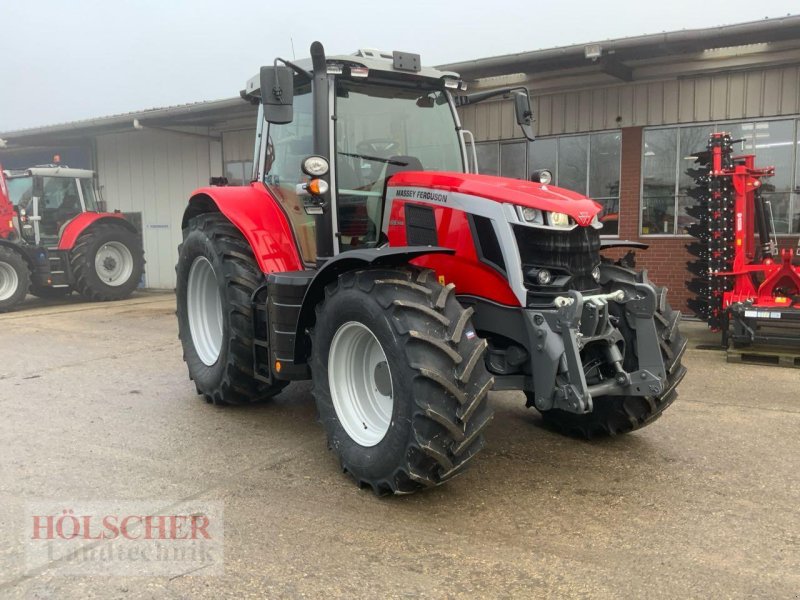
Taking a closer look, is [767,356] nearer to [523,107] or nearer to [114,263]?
[523,107]

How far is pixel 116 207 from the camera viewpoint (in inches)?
673

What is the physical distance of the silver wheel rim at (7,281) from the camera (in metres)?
12.1

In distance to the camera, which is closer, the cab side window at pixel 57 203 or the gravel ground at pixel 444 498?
the gravel ground at pixel 444 498

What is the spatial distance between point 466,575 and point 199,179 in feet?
46.9

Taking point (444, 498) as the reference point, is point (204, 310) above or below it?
above

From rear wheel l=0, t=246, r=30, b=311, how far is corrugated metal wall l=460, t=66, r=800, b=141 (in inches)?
335

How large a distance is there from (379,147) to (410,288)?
1.45 m

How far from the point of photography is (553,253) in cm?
369

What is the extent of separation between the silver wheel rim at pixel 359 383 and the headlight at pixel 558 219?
1.20m

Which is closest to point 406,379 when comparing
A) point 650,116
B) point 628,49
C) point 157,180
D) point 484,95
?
point 484,95

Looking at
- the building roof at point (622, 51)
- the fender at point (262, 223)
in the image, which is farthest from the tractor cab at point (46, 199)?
the fender at point (262, 223)

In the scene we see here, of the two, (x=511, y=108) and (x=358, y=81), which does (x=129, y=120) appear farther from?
(x=358, y=81)

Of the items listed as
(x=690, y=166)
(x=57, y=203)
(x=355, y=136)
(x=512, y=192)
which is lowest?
(x=512, y=192)

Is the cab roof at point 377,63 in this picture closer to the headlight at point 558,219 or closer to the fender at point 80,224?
the headlight at point 558,219
